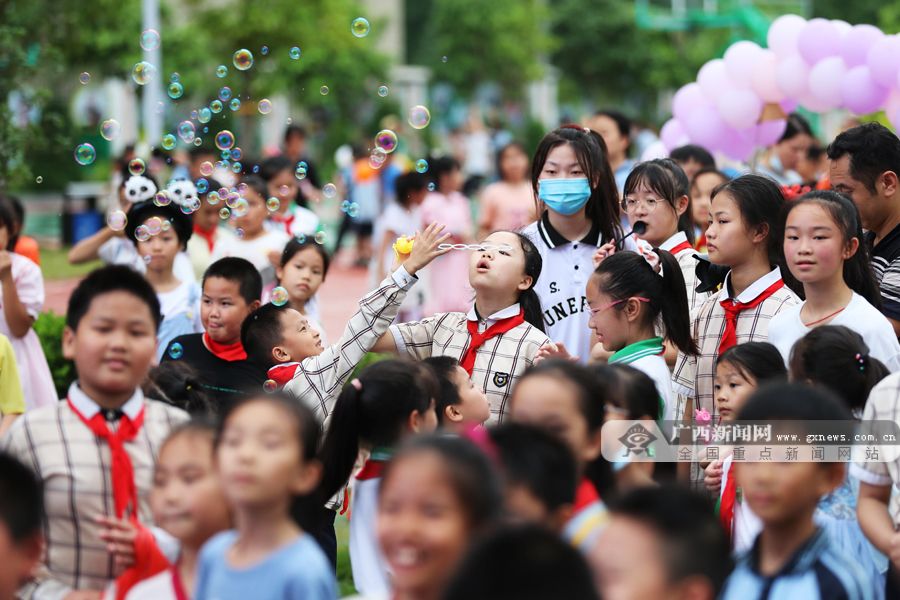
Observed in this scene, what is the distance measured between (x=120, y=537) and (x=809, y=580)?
1.63 meters

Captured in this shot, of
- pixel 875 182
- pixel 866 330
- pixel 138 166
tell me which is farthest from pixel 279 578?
pixel 138 166

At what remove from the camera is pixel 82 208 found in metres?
20.2

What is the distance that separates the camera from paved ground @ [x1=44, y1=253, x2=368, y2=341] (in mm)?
13086

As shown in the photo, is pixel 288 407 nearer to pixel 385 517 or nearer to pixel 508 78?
pixel 385 517

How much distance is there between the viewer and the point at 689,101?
8594mm

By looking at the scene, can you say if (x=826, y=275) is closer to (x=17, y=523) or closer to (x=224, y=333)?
(x=224, y=333)

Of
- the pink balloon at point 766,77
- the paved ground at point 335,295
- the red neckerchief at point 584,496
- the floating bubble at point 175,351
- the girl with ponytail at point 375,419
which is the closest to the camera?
the red neckerchief at point 584,496

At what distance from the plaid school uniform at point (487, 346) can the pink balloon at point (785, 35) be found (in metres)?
3.83

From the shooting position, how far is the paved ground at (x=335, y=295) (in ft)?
42.9

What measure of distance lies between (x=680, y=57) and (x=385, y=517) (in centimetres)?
3585

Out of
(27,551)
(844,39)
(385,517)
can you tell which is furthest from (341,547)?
(844,39)

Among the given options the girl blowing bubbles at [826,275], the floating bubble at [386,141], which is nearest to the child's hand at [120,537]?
the girl blowing bubbles at [826,275]

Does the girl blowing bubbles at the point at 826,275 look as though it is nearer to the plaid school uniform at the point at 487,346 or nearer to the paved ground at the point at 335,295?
the plaid school uniform at the point at 487,346

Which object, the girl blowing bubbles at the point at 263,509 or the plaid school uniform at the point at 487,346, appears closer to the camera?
the girl blowing bubbles at the point at 263,509
